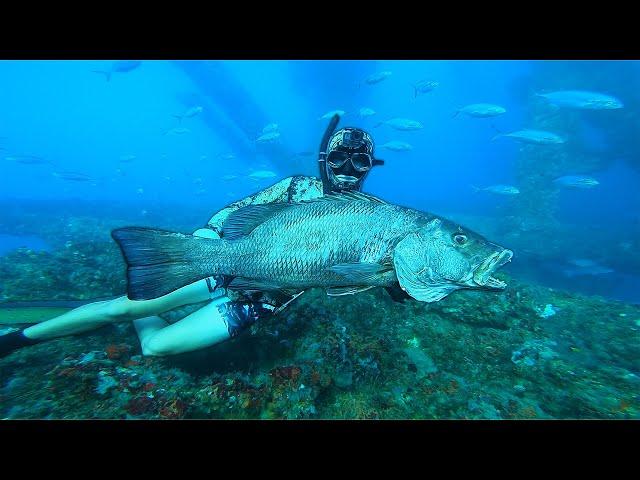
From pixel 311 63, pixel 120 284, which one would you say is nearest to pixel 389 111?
pixel 311 63

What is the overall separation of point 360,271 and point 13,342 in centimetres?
398

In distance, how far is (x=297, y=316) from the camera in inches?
164

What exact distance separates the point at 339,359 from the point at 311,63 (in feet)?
99.4

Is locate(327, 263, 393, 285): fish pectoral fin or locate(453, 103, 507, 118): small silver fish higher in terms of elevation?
locate(453, 103, 507, 118): small silver fish

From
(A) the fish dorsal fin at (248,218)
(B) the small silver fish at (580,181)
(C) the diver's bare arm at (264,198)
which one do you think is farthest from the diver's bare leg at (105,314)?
(B) the small silver fish at (580,181)

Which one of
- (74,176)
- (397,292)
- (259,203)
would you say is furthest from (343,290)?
(74,176)

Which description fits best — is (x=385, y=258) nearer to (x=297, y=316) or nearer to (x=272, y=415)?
(x=272, y=415)

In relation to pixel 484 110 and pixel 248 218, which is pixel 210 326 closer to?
pixel 248 218

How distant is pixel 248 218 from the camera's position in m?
2.49

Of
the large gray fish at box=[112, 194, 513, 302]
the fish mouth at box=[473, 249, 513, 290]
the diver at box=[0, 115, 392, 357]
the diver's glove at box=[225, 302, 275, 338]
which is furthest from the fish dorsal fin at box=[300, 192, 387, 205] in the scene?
the diver's glove at box=[225, 302, 275, 338]

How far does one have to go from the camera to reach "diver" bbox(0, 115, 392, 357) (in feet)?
10.1

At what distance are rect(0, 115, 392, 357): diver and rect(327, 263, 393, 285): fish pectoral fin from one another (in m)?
0.89

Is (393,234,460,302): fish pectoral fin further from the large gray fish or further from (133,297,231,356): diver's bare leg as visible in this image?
(133,297,231,356): diver's bare leg

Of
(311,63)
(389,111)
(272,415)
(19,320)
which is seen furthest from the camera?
(389,111)
